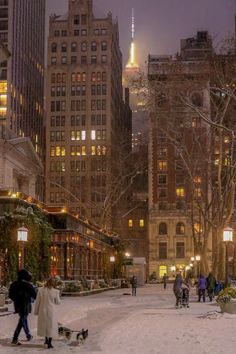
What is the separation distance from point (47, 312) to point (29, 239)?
2755cm

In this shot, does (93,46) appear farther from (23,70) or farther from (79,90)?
(23,70)

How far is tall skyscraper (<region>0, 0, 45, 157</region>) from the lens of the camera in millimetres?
159375

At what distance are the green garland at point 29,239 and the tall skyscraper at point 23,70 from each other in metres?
105

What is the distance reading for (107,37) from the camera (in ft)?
568

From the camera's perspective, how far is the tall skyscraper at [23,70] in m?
159

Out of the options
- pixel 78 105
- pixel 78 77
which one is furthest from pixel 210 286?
pixel 78 77

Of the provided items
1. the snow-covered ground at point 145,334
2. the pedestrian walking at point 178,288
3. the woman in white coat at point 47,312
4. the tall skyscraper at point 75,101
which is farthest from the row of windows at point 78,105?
the woman in white coat at point 47,312

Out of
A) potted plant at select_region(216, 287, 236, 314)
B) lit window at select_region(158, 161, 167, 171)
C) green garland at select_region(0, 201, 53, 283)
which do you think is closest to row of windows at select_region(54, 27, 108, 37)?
lit window at select_region(158, 161, 167, 171)

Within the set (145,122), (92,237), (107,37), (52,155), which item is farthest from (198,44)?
(145,122)

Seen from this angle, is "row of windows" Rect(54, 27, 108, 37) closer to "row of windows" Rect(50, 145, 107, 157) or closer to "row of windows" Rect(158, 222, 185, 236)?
"row of windows" Rect(50, 145, 107, 157)

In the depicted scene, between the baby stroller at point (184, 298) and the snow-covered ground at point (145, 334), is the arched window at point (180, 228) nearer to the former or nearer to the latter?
the baby stroller at point (184, 298)

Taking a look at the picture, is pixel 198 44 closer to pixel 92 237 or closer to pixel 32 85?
pixel 32 85

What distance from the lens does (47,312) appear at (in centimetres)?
1576

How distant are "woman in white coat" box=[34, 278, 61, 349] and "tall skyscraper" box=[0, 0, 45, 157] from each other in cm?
13472
